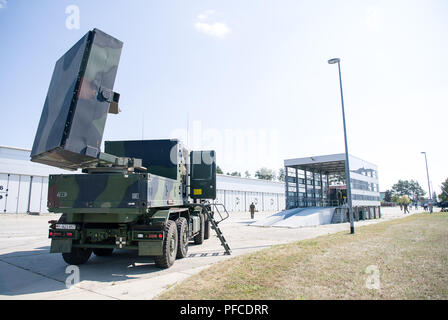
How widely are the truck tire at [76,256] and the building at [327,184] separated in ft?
62.8

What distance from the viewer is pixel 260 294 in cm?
421

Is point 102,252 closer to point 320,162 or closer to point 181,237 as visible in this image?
point 181,237

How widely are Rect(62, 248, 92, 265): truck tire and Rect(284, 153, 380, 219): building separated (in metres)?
19.1

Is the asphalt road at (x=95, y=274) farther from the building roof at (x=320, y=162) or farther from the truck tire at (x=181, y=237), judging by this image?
the building roof at (x=320, y=162)

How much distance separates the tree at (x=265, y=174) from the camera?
10119cm

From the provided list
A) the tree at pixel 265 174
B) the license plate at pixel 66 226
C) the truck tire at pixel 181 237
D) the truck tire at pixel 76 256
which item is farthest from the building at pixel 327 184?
the tree at pixel 265 174

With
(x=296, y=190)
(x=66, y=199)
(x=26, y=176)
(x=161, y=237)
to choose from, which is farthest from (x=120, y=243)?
(x=26, y=176)

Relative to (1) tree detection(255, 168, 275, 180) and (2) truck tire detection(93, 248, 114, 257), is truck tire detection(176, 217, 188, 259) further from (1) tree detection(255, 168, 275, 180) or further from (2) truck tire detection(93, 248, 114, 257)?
(1) tree detection(255, 168, 275, 180)

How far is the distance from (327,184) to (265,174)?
230 ft

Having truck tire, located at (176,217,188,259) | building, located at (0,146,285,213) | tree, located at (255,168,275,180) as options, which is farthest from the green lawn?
tree, located at (255,168,275,180)

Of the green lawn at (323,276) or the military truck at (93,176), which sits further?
the military truck at (93,176)

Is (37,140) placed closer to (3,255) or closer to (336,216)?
(3,255)

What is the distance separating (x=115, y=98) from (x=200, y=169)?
12.9ft

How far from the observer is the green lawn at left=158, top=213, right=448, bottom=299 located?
421 centimetres
